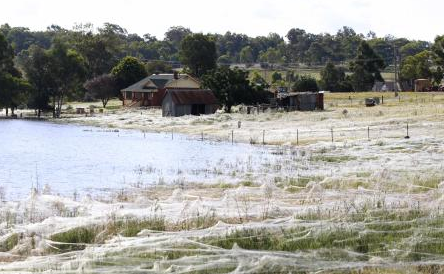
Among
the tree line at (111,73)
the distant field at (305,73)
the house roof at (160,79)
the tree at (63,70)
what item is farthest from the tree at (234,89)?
the distant field at (305,73)

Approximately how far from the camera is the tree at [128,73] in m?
120

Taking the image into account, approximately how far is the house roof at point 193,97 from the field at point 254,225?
163 ft

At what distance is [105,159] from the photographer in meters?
49.9

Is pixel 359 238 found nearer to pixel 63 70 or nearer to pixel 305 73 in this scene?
pixel 63 70

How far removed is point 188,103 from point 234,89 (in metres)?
4.98

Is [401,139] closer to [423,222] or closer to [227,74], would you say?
[423,222]

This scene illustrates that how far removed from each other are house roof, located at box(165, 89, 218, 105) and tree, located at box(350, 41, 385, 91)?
45.9m

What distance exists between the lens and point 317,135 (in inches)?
2212

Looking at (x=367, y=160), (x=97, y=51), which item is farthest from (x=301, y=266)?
(x=97, y=51)

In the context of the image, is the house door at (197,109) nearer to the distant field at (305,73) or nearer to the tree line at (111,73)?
the tree line at (111,73)

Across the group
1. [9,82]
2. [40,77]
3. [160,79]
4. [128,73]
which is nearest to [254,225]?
[9,82]

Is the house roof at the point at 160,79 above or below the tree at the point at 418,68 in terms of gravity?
below

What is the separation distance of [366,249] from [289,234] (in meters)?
1.76

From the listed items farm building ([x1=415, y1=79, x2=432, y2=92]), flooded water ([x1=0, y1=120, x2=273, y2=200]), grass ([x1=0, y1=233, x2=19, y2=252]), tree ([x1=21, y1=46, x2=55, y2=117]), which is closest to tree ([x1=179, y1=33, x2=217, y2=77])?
tree ([x1=21, y1=46, x2=55, y2=117])
